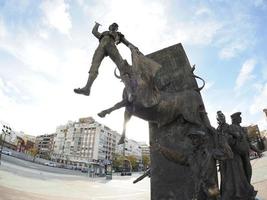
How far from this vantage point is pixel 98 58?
11.3 feet

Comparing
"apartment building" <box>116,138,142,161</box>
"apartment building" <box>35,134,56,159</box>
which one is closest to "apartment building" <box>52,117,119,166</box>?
"apartment building" <box>35,134,56,159</box>

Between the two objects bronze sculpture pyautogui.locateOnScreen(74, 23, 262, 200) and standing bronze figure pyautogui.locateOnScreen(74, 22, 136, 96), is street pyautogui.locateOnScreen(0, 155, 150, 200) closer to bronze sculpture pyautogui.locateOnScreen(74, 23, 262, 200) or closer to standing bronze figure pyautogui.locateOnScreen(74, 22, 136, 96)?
bronze sculpture pyautogui.locateOnScreen(74, 23, 262, 200)

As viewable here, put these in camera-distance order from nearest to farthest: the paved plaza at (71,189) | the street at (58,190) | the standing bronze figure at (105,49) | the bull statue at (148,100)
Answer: the bull statue at (148,100), the standing bronze figure at (105,49), the paved plaza at (71,189), the street at (58,190)

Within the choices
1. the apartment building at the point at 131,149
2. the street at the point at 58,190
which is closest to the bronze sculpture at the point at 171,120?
the street at the point at 58,190

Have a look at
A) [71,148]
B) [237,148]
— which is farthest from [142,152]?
[237,148]

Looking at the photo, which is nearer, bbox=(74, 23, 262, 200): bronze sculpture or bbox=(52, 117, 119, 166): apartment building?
bbox=(74, 23, 262, 200): bronze sculpture

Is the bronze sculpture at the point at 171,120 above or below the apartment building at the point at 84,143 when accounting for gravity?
below

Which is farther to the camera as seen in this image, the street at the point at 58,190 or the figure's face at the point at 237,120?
the street at the point at 58,190

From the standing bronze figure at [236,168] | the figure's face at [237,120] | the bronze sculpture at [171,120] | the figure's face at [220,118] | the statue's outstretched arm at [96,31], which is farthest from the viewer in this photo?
the figure's face at [237,120]

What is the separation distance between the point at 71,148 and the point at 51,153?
1315 cm

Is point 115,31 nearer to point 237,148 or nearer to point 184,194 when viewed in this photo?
point 184,194

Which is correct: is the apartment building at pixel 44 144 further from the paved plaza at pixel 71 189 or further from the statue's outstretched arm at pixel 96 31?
the statue's outstretched arm at pixel 96 31

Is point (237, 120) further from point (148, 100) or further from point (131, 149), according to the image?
point (131, 149)

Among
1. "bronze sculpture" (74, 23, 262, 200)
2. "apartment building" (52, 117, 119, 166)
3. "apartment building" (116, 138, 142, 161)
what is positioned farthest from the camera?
"apartment building" (116, 138, 142, 161)
